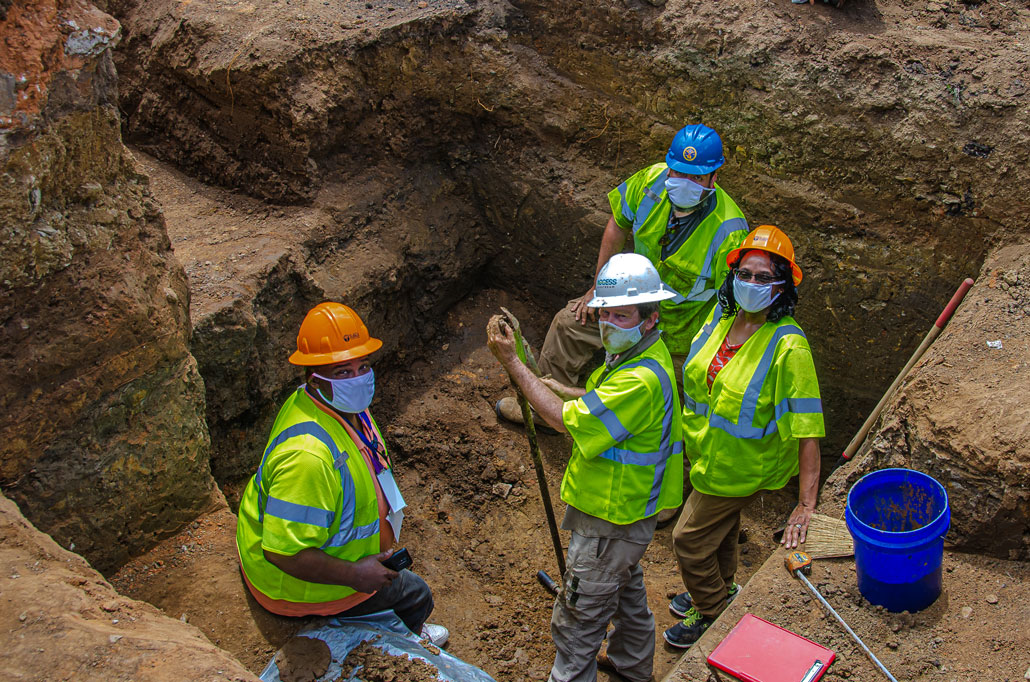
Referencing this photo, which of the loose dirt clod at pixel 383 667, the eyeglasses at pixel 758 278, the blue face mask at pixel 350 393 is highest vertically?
the eyeglasses at pixel 758 278

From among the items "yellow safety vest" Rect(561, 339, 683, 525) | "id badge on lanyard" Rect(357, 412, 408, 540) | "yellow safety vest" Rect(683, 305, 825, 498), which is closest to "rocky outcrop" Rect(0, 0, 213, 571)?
"id badge on lanyard" Rect(357, 412, 408, 540)

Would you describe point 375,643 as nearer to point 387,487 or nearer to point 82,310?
point 387,487

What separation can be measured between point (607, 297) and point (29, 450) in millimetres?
2560

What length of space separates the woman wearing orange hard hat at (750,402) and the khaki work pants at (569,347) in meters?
1.43

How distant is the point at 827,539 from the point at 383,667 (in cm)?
206

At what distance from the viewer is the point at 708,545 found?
4.29 metres

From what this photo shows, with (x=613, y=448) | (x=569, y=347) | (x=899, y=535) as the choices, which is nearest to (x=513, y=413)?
(x=569, y=347)

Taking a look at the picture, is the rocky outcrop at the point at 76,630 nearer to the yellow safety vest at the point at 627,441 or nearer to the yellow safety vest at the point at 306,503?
the yellow safety vest at the point at 306,503

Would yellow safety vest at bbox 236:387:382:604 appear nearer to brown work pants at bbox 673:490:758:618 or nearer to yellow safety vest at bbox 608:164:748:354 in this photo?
brown work pants at bbox 673:490:758:618

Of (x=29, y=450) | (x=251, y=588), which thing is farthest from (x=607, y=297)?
(x=29, y=450)

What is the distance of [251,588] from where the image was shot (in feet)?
12.3

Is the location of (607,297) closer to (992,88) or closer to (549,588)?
(549,588)

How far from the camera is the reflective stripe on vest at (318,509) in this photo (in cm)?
328

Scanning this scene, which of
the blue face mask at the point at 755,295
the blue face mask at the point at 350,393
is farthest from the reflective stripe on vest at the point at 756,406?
the blue face mask at the point at 350,393
